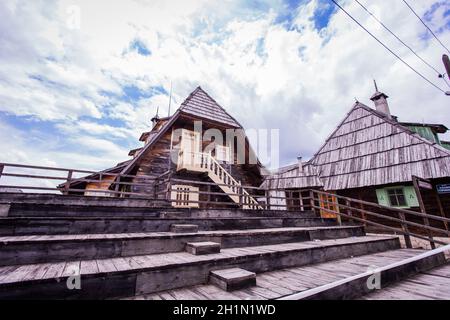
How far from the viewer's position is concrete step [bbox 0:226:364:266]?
102 inches

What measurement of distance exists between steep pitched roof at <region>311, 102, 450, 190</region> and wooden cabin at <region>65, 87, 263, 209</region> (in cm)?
569

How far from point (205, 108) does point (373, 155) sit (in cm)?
1162

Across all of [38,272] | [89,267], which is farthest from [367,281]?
[38,272]

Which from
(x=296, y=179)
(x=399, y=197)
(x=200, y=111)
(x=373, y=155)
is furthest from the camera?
(x=296, y=179)

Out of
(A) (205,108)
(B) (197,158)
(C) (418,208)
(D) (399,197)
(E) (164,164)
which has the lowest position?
(C) (418,208)

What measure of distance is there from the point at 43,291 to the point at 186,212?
11.6ft

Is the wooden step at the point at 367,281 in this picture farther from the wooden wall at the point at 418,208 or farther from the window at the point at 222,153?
the window at the point at 222,153

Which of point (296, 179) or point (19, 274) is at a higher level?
point (296, 179)

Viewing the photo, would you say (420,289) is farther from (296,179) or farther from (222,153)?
(296,179)

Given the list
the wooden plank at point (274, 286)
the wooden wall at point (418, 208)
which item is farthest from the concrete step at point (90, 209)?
the wooden wall at point (418, 208)

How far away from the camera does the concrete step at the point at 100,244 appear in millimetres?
2586

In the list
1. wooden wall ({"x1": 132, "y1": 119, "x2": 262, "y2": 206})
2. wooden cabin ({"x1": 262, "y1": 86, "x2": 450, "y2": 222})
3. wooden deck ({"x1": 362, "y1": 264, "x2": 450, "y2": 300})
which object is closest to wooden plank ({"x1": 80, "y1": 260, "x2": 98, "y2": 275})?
wooden deck ({"x1": 362, "y1": 264, "x2": 450, "y2": 300})

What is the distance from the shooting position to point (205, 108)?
14234 mm
